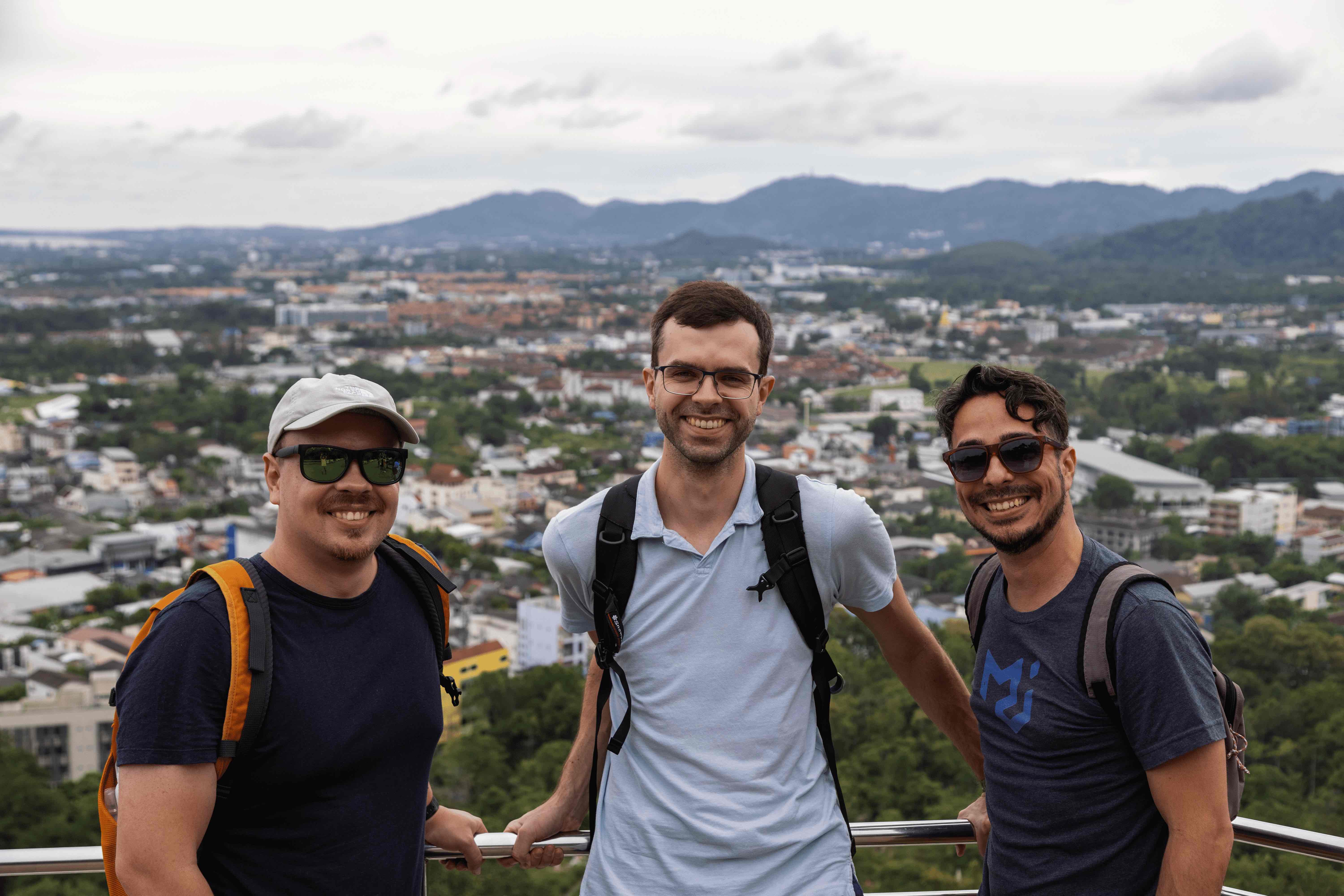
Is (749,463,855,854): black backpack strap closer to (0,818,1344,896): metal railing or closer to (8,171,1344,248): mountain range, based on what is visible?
(0,818,1344,896): metal railing

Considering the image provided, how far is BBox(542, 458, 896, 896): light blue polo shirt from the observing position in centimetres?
150

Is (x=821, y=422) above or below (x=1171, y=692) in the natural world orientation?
below

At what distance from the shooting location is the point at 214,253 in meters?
139

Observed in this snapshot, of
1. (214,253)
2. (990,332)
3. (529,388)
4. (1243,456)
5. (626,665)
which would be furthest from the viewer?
(214,253)

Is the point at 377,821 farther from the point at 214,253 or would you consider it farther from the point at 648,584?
the point at 214,253

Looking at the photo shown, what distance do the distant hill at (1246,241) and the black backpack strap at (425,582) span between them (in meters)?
91.4

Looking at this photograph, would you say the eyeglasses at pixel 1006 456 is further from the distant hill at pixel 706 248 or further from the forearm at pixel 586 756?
the distant hill at pixel 706 248

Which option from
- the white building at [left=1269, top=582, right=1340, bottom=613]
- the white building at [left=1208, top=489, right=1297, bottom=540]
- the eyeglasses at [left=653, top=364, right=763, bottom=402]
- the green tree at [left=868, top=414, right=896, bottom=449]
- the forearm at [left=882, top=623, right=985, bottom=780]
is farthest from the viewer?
the green tree at [left=868, top=414, right=896, bottom=449]

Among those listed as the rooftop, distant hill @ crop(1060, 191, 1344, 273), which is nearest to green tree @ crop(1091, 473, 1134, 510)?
the rooftop

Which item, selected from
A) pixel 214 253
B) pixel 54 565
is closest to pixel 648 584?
pixel 54 565

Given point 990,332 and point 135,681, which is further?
point 990,332

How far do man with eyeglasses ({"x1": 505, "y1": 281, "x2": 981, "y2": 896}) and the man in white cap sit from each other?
0.74 ft

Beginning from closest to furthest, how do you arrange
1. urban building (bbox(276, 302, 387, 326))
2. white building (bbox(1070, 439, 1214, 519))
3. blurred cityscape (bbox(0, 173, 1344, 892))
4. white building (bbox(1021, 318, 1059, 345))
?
blurred cityscape (bbox(0, 173, 1344, 892)) < white building (bbox(1070, 439, 1214, 519)) < white building (bbox(1021, 318, 1059, 345)) < urban building (bbox(276, 302, 387, 326))

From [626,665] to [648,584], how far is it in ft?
0.36
